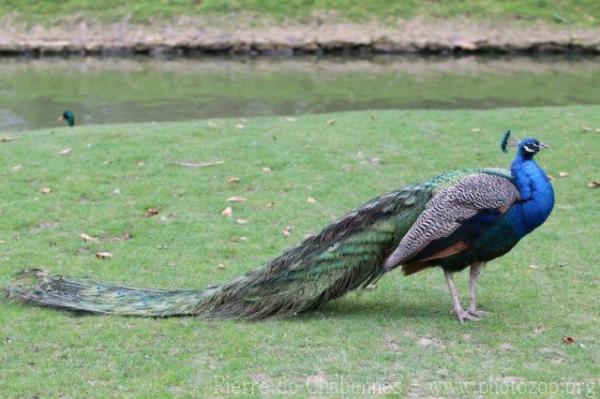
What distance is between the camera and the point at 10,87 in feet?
73.0

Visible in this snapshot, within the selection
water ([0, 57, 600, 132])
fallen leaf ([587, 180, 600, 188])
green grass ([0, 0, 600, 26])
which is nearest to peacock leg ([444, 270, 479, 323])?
fallen leaf ([587, 180, 600, 188])

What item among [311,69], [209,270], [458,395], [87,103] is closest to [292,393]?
[458,395]

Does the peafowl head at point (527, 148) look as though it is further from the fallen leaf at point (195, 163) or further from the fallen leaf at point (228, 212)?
the fallen leaf at point (195, 163)

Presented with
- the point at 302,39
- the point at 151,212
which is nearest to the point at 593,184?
the point at 151,212

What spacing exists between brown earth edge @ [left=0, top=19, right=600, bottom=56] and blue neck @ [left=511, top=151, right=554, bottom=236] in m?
22.0

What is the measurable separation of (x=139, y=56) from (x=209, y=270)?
21.2 metres

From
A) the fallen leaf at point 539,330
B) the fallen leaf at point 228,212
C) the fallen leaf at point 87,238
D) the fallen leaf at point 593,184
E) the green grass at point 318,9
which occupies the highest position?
the fallen leaf at point 539,330

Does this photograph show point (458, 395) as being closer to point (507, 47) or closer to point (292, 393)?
point (292, 393)

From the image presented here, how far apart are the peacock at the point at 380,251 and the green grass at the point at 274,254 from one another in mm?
157

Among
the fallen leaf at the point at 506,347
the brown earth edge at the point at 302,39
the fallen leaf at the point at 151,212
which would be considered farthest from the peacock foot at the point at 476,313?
the brown earth edge at the point at 302,39

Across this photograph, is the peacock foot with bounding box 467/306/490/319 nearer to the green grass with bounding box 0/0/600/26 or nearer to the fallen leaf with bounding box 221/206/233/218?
the fallen leaf with bounding box 221/206/233/218

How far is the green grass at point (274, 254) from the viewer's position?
5.44 metres

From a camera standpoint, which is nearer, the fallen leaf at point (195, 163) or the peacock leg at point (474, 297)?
the peacock leg at point (474, 297)

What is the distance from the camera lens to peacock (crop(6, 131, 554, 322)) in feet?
20.1
